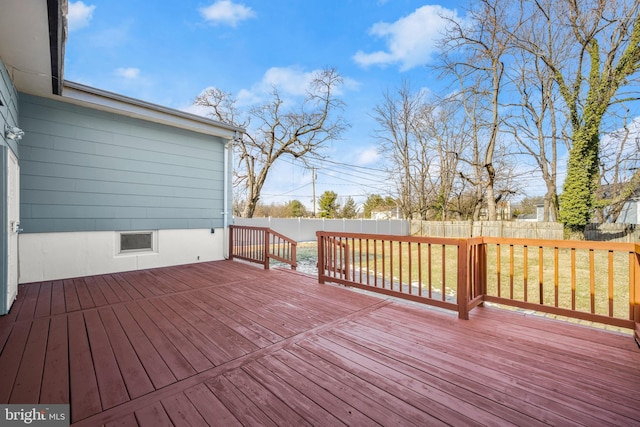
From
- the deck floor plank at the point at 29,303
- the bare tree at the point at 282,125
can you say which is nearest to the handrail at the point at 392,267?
the deck floor plank at the point at 29,303

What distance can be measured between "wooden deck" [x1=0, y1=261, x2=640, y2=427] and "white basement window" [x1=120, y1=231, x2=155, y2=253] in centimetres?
183

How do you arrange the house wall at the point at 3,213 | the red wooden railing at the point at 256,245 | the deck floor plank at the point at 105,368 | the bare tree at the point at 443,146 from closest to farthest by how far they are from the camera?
the deck floor plank at the point at 105,368
the house wall at the point at 3,213
the red wooden railing at the point at 256,245
the bare tree at the point at 443,146

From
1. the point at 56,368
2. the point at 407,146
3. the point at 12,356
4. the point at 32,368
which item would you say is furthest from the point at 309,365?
the point at 407,146

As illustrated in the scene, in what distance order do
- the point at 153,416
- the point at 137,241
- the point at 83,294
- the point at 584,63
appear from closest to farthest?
1. the point at 153,416
2. the point at 83,294
3. the point at 137,241
4. the point at 584,63

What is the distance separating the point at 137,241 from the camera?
17.0 ft

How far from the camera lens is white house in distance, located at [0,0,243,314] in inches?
123

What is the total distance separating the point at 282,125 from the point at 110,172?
33.7 feet

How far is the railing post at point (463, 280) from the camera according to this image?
2775 mm

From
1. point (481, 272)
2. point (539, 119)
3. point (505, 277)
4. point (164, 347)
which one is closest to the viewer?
point (164, 347)

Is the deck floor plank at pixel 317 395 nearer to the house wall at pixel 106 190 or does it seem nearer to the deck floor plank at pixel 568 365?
the deck floor plank at pixel 568 365

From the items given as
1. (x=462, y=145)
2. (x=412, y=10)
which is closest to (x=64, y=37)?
(x=412, y=10)

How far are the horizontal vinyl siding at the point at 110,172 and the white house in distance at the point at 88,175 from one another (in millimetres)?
15

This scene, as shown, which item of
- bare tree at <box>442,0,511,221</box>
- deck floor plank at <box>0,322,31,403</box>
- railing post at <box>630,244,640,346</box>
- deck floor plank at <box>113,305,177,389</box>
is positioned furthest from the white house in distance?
bare tree at <box>442,0,511,221</box>

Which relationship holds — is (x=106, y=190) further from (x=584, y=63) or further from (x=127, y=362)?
(x=584, y=63)
